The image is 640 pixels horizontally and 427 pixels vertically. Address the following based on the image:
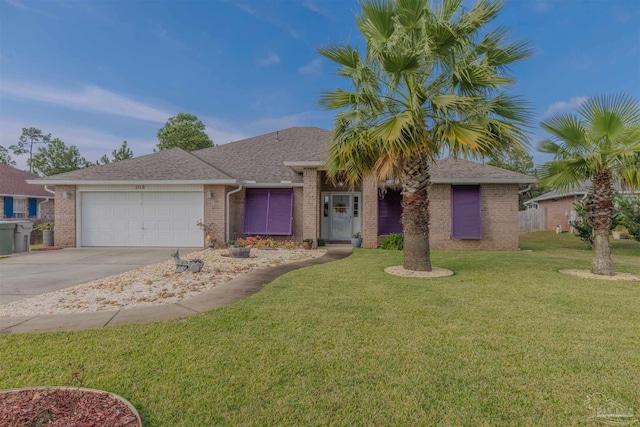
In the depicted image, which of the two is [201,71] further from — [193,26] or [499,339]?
[499,339]

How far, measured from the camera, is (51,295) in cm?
544

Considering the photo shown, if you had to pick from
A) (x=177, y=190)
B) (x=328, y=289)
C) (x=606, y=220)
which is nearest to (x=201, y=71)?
(x=177, y=190)

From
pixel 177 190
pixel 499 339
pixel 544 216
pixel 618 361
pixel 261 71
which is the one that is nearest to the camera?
pixel 618 361

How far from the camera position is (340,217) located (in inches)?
563

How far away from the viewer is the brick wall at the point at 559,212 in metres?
22.1

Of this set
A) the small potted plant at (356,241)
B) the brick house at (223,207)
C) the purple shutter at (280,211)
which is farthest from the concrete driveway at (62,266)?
the small potted plant at (356,241)

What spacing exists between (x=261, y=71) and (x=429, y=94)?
13.6 meters

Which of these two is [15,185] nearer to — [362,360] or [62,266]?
[62,266]

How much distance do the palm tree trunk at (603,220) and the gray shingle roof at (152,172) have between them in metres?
11.3

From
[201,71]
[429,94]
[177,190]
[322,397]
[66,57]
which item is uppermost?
[201,71]

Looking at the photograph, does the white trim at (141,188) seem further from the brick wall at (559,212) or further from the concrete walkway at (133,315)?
the brick wall at (559,212)

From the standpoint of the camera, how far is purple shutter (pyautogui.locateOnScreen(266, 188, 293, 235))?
13.0m

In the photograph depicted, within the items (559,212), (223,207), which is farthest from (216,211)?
(559,212)

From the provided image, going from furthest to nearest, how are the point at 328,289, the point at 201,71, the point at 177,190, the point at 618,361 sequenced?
the point at 201,71, the point at 177,190, the point at 328,289, the point at 618,361
